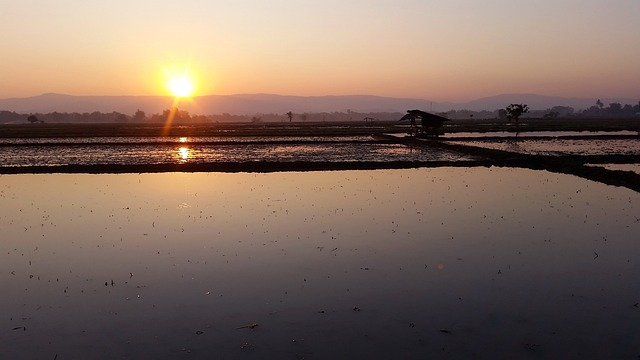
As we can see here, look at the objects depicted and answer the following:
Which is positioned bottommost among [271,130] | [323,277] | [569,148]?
[323,277]

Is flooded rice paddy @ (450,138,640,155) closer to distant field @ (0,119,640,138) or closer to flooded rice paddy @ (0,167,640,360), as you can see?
flooded rice paddy @ (0,167,640,360)

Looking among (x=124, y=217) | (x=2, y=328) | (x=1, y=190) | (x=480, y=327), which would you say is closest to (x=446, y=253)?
(x=480, y=327)

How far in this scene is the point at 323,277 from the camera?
7727 millimetres

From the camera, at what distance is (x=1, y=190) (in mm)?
16594

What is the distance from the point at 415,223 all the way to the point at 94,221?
7.69m

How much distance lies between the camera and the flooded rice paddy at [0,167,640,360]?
5.62m

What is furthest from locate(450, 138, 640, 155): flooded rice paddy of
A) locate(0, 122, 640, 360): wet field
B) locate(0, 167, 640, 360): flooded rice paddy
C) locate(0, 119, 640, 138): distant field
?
A: locate(0, 119, 640, 138): distant field

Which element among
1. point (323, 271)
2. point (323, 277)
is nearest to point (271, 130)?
point (323, 271)

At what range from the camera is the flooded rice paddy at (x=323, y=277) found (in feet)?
18.4

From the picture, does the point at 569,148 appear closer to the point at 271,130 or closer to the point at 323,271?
the point at 323,271

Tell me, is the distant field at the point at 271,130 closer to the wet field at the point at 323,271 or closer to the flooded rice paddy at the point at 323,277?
the wet field at the point at 323,271

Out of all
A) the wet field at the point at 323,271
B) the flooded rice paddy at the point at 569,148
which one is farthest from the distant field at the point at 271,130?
the wet field at the point at 323,271

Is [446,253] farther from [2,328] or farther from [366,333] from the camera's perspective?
[2,328]

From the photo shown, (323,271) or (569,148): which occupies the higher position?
(569,148)
